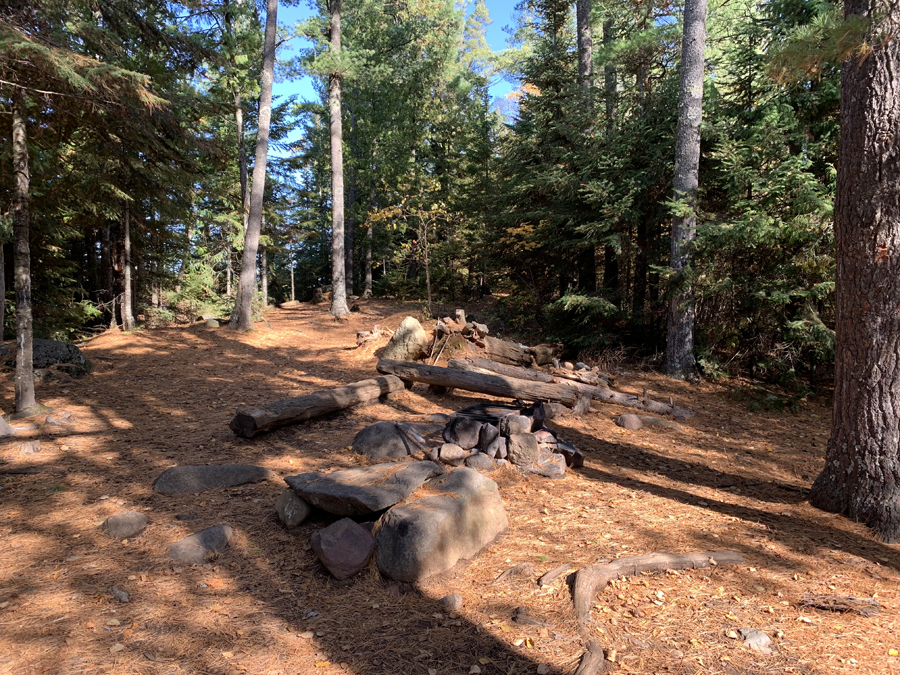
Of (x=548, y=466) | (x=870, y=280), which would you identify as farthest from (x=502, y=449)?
(x=870, y=280)

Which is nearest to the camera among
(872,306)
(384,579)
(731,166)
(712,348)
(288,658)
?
(288,658)

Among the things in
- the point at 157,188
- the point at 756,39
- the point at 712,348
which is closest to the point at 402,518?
the point at 712,348

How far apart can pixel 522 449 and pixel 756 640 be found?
3014mm

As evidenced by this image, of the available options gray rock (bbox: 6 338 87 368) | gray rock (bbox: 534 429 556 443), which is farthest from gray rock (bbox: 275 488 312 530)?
gray rock (bbox: 6 338 87 368)

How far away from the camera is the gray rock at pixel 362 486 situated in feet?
13.7

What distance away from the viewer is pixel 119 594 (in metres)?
3.40

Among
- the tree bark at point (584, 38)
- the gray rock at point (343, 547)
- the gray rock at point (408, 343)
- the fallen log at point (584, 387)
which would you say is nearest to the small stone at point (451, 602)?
the gray rock at point (343, 547)

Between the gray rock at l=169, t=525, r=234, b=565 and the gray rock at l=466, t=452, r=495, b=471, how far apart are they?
2445mm

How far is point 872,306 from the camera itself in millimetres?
4461

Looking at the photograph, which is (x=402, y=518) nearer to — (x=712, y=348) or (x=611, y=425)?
(x=611, y=425)

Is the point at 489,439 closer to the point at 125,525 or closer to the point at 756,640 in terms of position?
the point at 756,640

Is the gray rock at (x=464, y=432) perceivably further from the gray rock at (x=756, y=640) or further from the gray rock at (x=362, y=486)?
the gray rock at (x=756, y=640)

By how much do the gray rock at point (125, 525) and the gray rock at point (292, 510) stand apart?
1.09 m

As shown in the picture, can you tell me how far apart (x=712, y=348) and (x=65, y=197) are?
47.7 feet
